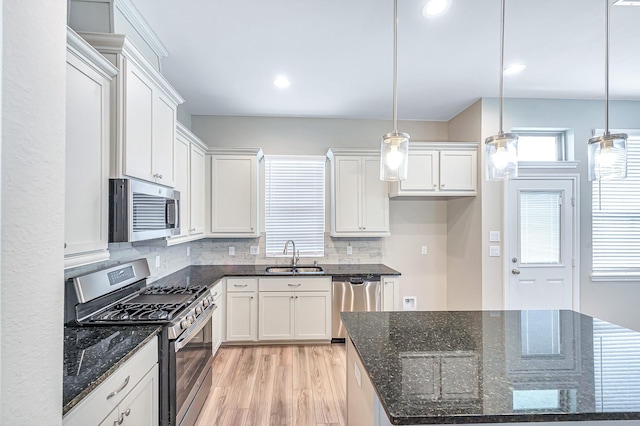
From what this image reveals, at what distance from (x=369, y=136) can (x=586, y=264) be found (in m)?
3.03

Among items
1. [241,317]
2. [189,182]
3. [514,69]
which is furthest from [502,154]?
[241,317]

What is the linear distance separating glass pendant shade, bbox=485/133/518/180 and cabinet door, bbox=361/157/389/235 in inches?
83.4

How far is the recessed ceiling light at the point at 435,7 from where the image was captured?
1.96 meters

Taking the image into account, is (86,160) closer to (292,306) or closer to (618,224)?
(292,306)

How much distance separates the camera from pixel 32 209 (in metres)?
0.67

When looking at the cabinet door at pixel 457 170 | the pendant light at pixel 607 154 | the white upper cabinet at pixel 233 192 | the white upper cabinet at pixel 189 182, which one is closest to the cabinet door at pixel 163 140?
the white upper cabinet at pixel 189 182

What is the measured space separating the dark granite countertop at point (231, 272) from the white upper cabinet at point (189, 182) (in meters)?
0.43

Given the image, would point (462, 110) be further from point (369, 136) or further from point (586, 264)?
point (586, 264)

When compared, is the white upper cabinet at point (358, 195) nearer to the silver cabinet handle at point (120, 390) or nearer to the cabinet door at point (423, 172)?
the cabinet door at point (423, 172)

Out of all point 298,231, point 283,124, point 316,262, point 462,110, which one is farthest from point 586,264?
point 283,124

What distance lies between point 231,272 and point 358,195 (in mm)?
1833

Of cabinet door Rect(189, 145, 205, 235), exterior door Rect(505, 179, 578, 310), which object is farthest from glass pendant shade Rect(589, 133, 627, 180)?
cabinet door Rect(189, 145, 205, 235)

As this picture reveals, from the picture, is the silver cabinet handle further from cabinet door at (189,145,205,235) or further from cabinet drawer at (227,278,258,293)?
cabinet drawer at (227,278,258,293)

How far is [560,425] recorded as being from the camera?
3.42 feet
